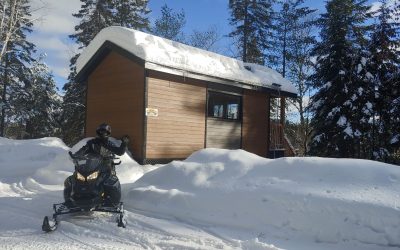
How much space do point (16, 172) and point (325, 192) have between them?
9026mm

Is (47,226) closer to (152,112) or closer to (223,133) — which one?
(152,112)

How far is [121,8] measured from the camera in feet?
103

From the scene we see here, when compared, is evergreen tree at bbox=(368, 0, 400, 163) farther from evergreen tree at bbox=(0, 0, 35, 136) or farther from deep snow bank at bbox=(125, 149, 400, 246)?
evergreen tree at bbox=(0, 0, 35, 136)

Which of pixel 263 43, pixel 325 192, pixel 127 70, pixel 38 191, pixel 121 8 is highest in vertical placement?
pixel 121 8

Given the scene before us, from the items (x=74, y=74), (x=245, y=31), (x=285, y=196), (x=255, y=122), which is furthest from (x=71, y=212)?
(x=245, y=31)

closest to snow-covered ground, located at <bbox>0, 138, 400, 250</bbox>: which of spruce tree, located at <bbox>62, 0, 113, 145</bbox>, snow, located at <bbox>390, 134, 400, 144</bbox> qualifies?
snow, located at <bbox>390, 134, 400, 144</bbox>

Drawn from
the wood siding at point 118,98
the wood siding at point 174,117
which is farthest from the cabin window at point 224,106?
the wood siding at point 118,98

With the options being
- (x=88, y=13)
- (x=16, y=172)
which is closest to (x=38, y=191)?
(x=16, y=172)

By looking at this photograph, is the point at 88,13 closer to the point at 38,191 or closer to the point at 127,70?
the point at 127,70

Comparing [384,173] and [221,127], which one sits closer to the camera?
[384,173]

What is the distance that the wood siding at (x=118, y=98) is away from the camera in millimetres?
12344

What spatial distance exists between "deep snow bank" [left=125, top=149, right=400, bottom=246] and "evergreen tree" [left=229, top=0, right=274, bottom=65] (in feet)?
86.5

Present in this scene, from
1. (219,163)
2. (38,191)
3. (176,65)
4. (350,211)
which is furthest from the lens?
(176,65)

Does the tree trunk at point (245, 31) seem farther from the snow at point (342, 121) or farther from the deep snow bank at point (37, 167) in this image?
the deep snow bank at point (37, 167)
